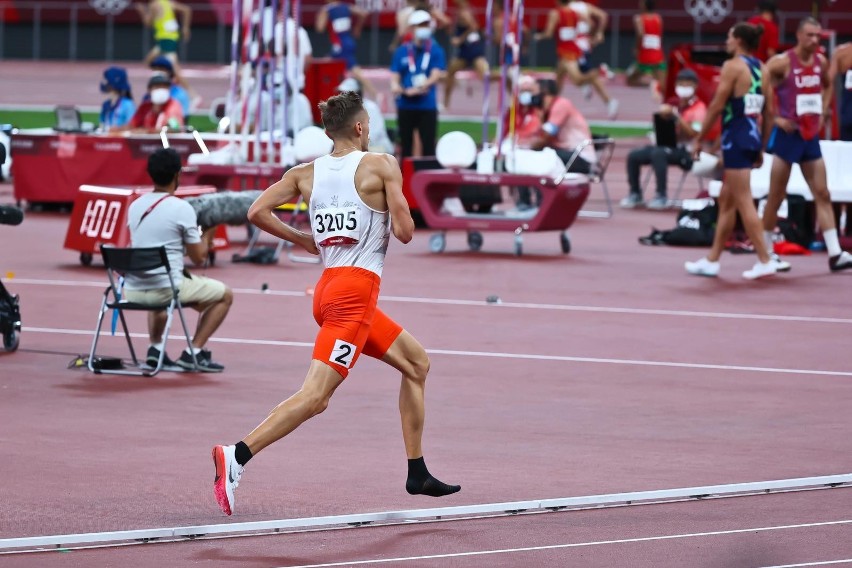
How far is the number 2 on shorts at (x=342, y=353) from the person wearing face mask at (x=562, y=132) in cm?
1395

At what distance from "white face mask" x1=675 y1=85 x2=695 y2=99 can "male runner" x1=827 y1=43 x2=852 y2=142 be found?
8.04ft

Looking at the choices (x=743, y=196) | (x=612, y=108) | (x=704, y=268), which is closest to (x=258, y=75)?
(x=704, y=268)

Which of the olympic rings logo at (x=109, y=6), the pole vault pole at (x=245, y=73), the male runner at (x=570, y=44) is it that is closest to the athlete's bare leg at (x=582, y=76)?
the male runner at (x=570, y=44)

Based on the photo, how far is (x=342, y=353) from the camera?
7.56m

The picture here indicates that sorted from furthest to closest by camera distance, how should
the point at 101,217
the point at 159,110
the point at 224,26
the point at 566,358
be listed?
the point at 224,26 → the point at 159,110 → the point at 101,217 → the point at 566,358

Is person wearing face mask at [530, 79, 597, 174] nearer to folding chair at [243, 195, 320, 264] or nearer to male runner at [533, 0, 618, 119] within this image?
folding chair at [243, 195, 320, 264]

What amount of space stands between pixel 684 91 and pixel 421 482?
14480mm

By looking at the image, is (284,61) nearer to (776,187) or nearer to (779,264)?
(776,187)

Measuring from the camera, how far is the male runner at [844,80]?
57.8 feet

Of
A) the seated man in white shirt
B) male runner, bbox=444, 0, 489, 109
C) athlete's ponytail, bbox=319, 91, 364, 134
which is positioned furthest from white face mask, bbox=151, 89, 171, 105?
athlete's ponytail, bbox=319, 91, 364, 134

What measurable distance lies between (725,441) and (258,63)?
10.0 m

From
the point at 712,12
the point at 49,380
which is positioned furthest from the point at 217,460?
the point at 712,12

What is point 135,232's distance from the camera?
37.1ft

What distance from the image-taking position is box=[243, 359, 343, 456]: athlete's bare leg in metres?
7.43
